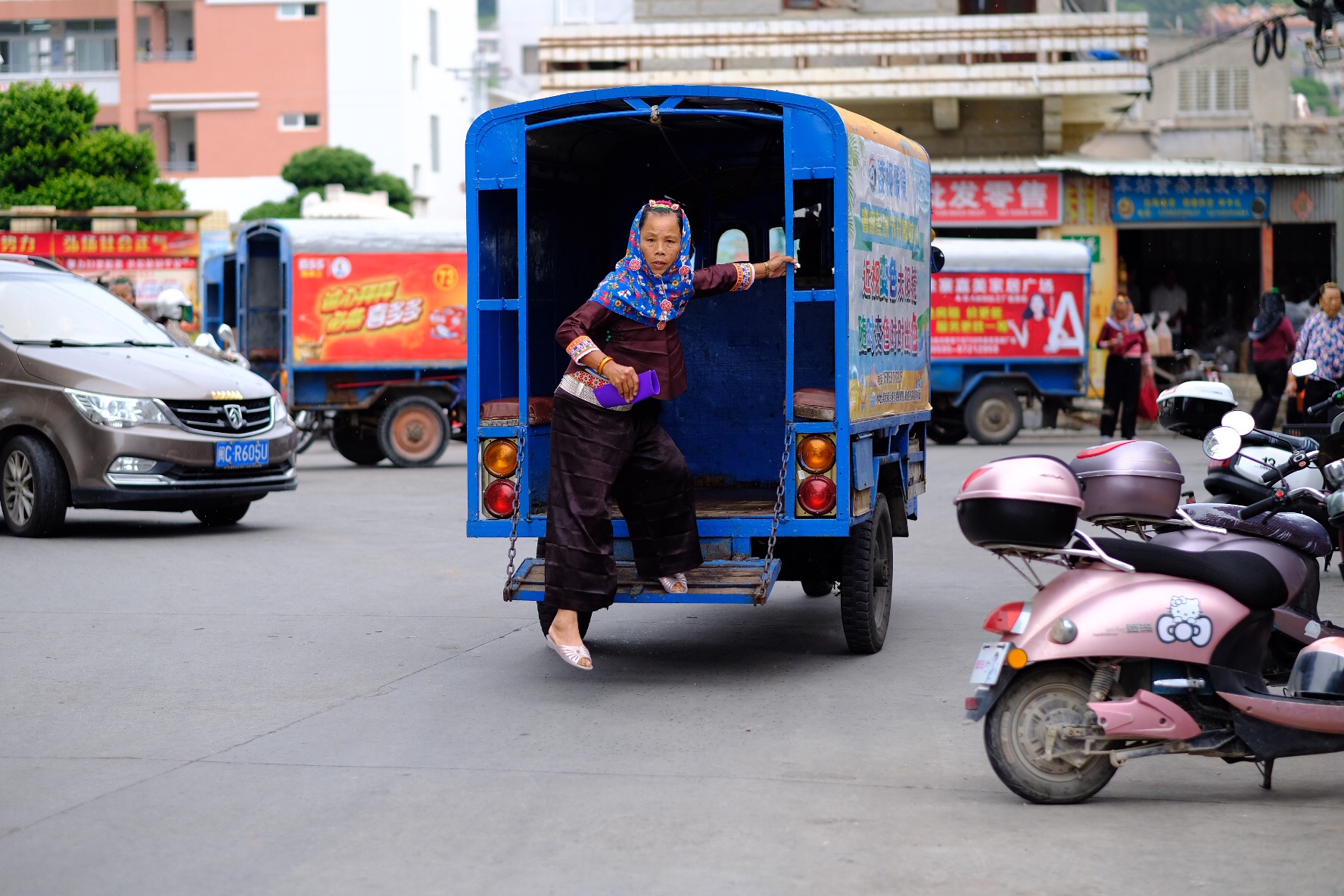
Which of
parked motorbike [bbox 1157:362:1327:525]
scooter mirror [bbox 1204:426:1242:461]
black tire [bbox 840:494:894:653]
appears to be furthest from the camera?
black tire [bbox 840:494:894:653]

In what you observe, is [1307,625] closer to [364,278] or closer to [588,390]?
[588,390]

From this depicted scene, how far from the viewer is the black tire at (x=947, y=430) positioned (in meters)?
22.8

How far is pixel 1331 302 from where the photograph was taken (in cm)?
1299

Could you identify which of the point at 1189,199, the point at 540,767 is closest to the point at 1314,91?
the point at 1189,199

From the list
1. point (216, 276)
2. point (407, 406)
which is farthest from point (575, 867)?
point (216, 276)

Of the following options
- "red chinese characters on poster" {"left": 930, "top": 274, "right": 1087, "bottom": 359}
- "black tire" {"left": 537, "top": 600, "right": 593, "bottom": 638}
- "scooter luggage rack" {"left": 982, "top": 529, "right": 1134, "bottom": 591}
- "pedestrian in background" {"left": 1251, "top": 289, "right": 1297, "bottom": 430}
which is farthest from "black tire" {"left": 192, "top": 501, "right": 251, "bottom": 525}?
"red chinese characters on poster" {"left": 930, "top": 274, "right": 1087, "bottom": 359}

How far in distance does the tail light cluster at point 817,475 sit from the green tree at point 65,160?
35305 mm

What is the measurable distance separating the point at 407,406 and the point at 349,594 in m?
9.99

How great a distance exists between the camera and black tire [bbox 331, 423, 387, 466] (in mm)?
19594

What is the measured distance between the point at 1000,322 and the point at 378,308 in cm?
861

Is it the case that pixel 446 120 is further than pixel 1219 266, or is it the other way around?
pixel 446 120

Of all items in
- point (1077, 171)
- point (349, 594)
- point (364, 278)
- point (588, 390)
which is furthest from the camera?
point (1077, 171)

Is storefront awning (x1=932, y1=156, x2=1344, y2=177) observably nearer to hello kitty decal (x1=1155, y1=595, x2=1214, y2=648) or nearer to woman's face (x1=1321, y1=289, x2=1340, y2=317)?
woman's face (x1=1321, y1=289, x2=1340, y2=317)

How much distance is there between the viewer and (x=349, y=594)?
9.27 metres
